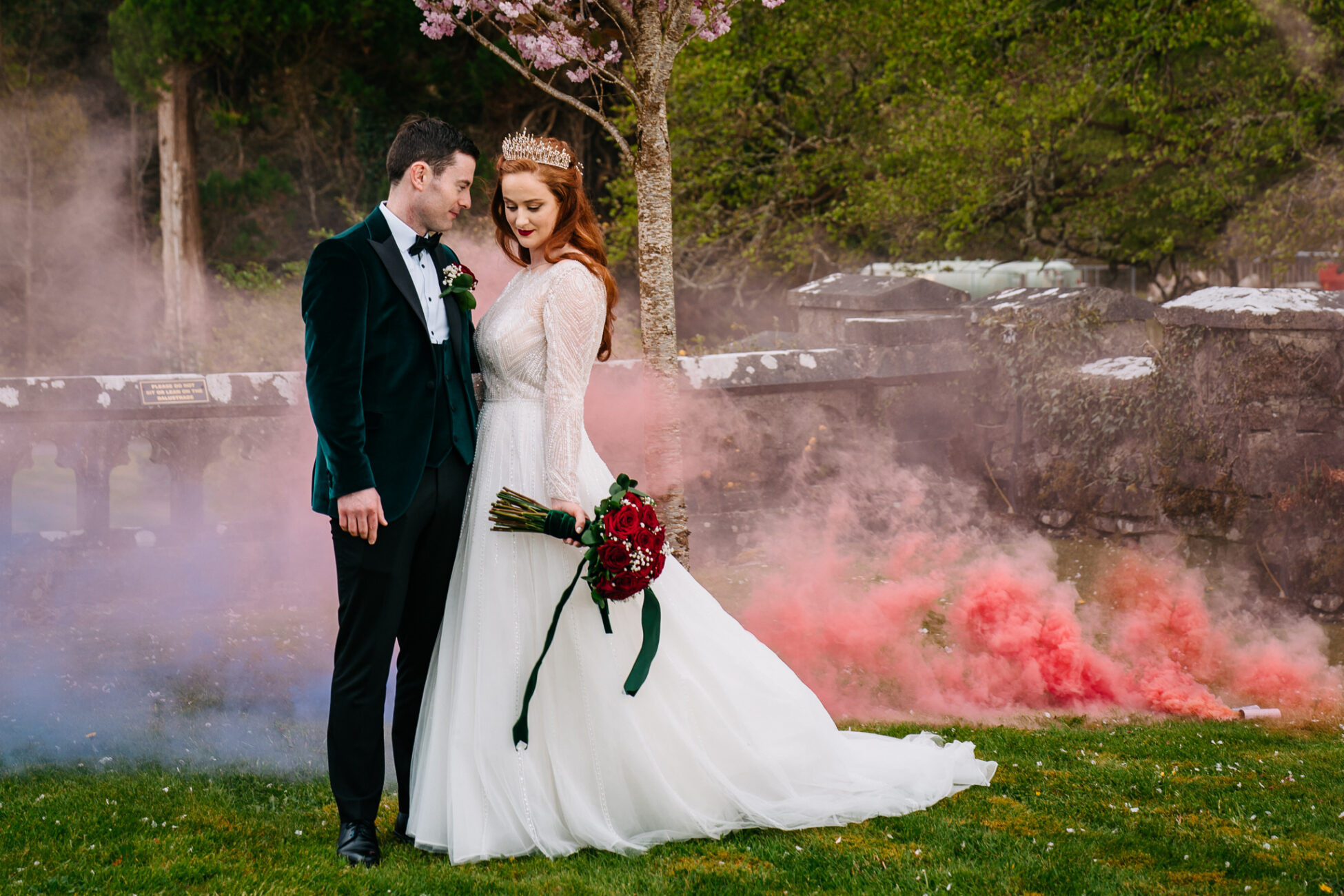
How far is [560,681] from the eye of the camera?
3350 mm

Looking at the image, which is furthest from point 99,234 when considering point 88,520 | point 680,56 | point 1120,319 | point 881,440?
point 1120,319

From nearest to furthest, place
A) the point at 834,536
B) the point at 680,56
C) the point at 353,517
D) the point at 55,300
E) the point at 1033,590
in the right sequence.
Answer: the point at 353,517
the point at 1033,590
the point at 834,536
the point at 680,56
the point at 55,300

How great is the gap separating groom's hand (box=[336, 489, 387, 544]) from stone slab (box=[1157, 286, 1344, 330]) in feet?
17.0

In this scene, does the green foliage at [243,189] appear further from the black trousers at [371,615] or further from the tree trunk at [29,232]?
the black trousers at [371,615]

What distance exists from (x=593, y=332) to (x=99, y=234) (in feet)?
57.0

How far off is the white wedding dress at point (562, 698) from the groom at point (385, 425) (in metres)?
0.13

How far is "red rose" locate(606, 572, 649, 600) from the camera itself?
10.6 ft

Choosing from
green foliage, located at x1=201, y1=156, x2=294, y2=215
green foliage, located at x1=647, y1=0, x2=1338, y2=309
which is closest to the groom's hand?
green foliage, located at x1=647, y1=0, x2=1338, y2=309

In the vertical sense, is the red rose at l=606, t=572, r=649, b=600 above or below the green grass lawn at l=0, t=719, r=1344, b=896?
above

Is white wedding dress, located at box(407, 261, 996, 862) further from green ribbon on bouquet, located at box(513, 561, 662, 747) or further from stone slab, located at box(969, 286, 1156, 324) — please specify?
stone slab, located at box(969, 286, 1156, 324)

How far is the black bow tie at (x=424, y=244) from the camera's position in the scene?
3.23 meters

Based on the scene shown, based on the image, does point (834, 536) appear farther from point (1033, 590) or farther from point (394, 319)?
point (394, 319)

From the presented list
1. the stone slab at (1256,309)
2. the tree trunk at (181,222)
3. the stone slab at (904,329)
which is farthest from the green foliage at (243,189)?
the stone slab at (1256,309)

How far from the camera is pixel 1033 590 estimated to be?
19.4 ft
